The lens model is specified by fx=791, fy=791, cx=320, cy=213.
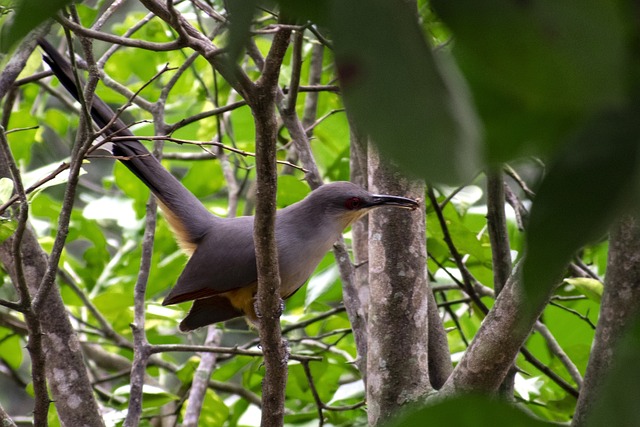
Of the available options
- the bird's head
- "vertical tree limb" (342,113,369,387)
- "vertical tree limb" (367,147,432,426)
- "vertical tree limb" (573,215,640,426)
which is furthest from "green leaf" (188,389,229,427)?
"vertical tree limb" (573,215,640,426)

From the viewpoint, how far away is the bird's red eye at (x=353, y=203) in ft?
10.8

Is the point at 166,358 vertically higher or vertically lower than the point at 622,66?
higher

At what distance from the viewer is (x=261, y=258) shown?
82.5 inches

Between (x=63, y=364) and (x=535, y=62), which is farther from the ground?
(x=63, y=364)

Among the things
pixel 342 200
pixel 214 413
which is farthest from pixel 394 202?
pixel 214 413

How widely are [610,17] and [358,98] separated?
0.12 m

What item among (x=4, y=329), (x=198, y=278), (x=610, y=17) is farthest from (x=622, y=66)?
(x=4, y=329)

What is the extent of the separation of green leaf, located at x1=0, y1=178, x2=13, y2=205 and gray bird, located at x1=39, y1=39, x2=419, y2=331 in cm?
95

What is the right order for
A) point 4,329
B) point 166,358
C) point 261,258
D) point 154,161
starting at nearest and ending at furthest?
point 261,258
point 154,161
point 4,329
point 166,358

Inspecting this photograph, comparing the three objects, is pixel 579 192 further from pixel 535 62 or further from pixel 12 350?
pixel 12 350

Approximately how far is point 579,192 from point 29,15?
290mm

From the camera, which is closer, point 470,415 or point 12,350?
point 470,415

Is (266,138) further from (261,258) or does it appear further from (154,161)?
(154,161)

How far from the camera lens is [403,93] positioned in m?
0.38
